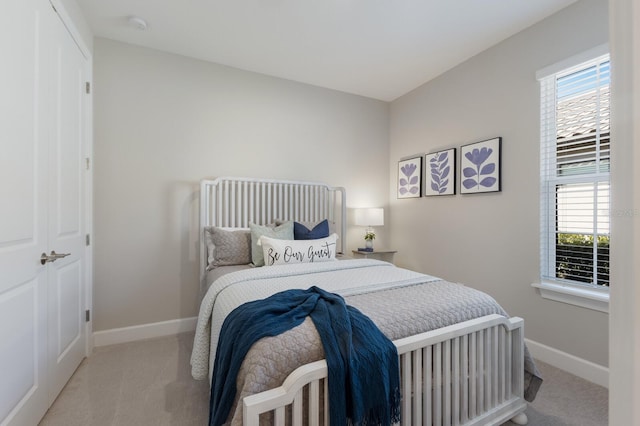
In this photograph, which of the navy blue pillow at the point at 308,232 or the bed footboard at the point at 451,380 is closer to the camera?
the bed footboard at the point at 451,380

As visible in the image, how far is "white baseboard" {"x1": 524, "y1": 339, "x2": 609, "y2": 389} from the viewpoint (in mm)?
2023

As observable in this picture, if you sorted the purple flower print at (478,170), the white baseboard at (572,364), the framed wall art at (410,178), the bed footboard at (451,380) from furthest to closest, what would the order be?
the framed wall art at (410,178)
the purple flower print at (478,170)
the white baseboard at (572,364)
the bed footboard at (451,380)

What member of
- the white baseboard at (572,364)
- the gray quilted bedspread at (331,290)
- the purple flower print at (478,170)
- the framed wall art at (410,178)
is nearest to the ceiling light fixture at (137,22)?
the gray quilted bedspread at (331,290)

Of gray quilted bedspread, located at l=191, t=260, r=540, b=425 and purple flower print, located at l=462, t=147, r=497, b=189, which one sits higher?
purple flower print, located at l=462, t=147, r=497, b=189

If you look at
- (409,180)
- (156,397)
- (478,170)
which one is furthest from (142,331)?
(478,170)

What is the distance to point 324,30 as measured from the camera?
2.54 metres

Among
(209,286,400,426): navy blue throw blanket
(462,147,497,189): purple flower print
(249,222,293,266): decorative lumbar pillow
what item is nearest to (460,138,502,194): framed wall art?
(462,147,497,189): purple flower print

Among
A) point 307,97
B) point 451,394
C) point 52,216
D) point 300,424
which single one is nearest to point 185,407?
point 300,424

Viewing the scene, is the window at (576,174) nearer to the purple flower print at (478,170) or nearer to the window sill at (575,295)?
the window sill at (575,295)

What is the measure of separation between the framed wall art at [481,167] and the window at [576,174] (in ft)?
1.14

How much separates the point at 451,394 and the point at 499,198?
73.0 inches

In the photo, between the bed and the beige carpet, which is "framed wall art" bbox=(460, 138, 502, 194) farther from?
the beige carpet

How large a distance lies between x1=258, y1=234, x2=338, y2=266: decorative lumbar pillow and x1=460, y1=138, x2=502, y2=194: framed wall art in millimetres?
1488

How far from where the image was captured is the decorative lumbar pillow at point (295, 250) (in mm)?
2404
